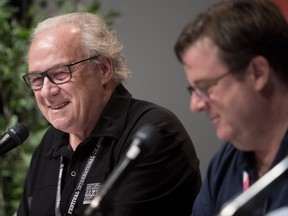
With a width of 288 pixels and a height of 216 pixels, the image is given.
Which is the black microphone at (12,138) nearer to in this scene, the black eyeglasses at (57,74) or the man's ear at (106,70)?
the black eyeglasses at (57,74)

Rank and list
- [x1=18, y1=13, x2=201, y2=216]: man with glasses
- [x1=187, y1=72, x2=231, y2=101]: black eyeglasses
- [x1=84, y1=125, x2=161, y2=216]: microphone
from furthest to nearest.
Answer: [x1=18, y1=13, x2=201, y2=216]: man with glasses, [x1=187, y1=72, x2=231, y2=101]: black eyeglasses, [x1=84, y1=125, x2=161, y2=216]: microphone

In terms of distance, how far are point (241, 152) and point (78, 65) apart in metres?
0.74

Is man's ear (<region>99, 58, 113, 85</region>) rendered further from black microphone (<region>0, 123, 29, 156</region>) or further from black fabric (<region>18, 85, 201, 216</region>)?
black microphone (<region>0, 123, 29, 156</region>)

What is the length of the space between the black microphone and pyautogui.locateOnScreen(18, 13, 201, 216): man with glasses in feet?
0.78

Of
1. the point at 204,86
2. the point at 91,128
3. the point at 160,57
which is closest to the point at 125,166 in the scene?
the point at 204,86

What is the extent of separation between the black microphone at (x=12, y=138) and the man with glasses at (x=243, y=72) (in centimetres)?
64

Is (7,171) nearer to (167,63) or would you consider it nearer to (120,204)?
(167,63)

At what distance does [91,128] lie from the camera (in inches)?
79.7

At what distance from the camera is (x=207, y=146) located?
3.53m

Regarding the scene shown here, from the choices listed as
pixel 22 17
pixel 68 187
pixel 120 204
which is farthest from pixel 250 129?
pixel 22 17

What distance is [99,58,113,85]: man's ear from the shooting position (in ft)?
6.72

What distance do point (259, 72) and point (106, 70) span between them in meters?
0.87

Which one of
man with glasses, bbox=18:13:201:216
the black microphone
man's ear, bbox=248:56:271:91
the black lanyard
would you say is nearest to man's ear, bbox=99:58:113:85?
man with glasses, bbox=18:13:201:216

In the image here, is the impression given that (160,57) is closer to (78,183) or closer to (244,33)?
(78,183)
